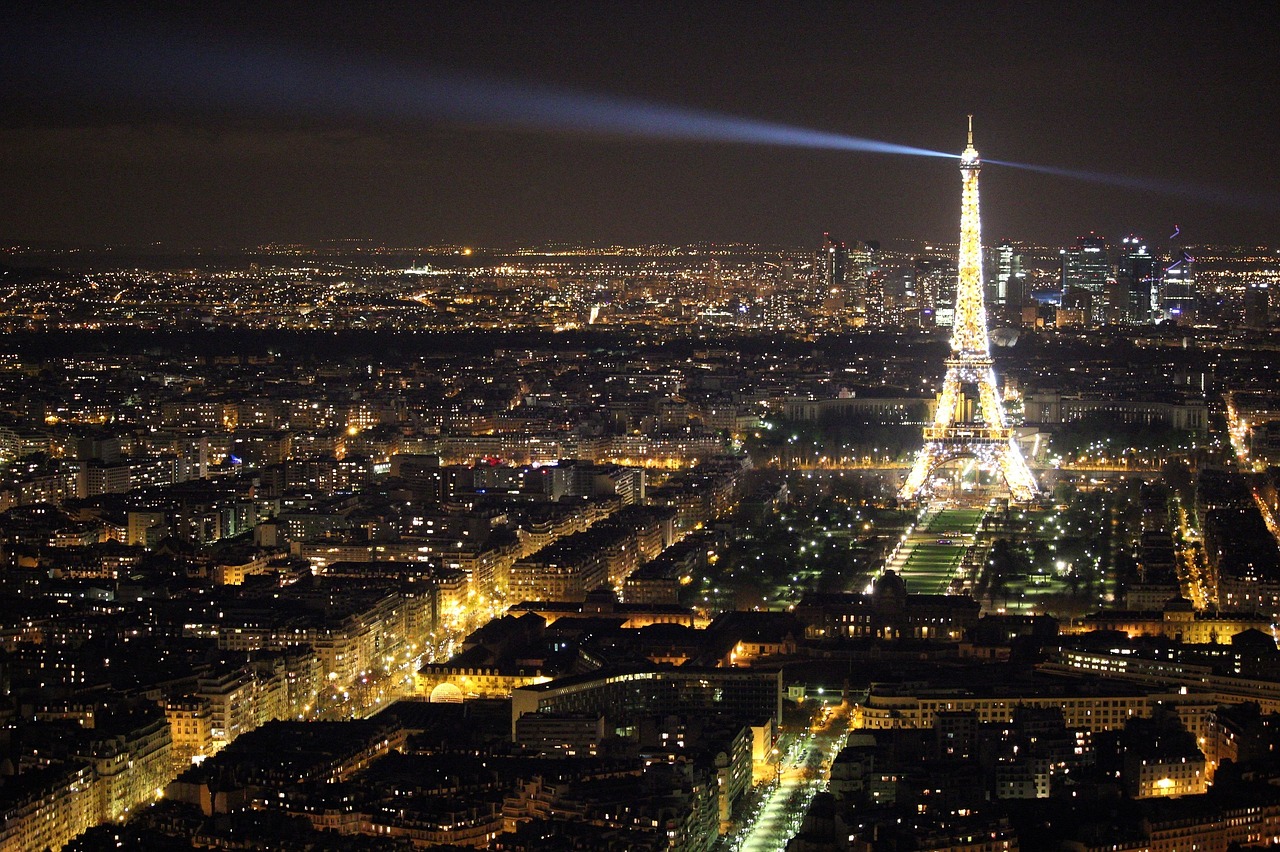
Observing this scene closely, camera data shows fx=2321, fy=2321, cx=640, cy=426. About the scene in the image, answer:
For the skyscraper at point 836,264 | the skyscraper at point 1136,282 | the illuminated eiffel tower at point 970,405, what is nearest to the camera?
the illuminated eiffel tower at point 970,405

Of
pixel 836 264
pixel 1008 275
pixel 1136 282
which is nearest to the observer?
pixel 1136 282

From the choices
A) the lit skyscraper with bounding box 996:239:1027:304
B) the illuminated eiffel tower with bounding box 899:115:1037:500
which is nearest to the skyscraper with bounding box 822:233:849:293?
the lit skyscraper with bounding box 996:239:1027:304

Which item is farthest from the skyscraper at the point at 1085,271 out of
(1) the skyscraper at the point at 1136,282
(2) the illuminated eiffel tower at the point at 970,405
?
(2) the illuminated eiffel tower at the point at 970,405

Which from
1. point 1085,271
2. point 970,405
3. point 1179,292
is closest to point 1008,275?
point 1085,271

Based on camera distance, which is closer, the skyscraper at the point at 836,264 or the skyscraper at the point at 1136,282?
the skyscraper at the point at 1136,282

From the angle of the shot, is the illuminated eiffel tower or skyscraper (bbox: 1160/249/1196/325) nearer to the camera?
the illuminated eiffel tower

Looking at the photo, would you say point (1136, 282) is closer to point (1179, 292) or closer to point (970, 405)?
point (1179, 292)

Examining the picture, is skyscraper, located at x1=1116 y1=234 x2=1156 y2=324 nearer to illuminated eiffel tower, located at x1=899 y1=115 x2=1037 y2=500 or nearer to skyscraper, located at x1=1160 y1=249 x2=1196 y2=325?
skyscraper, located at x1=1160 y1=249 x2=1196 y2=325

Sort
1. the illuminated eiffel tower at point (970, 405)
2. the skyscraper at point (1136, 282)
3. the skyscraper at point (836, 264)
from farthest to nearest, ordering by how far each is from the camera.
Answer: the skyscraper at point (836, 264)
the skyscraper at point (1136, 282)
the illuminated eiffel tower at point (970, 405)

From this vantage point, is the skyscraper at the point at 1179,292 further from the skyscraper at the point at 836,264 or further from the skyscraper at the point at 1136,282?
the skyscraper at the point at 836,264
